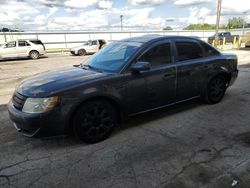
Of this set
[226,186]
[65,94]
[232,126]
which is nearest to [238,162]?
[226,186]

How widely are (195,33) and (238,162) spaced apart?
41.6m

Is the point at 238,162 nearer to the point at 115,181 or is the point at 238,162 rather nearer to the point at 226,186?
the point at 226,186

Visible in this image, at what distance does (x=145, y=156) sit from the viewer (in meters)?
3.31

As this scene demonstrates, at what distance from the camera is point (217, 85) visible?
5.37 meters

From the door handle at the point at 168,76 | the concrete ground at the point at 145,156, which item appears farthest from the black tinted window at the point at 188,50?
the concrete ground at the point at 145,156

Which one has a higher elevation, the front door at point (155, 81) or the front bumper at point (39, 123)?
the front door at point (155, 81)

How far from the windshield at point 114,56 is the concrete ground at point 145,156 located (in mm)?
1148

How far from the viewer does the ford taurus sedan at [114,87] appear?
3.32 m

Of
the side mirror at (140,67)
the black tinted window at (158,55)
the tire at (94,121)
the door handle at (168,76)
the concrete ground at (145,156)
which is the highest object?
the black tinted window at (158,55)

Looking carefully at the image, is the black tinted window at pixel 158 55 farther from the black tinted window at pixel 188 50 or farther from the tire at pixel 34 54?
the tire at pixel 34 54

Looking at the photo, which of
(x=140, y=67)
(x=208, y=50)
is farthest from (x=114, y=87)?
(x=208, y=50)

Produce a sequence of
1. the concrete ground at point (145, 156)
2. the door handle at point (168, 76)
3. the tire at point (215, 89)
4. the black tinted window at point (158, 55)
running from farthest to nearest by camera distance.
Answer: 1. the tire at point (215, 89)
2. the door handle at point (168, 76)
3. the black tinted window at point (158, 55)
4. the concrete ground at point (145, 156)

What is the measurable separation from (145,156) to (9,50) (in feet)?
58.5

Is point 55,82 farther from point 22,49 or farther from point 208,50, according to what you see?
point 22,49
